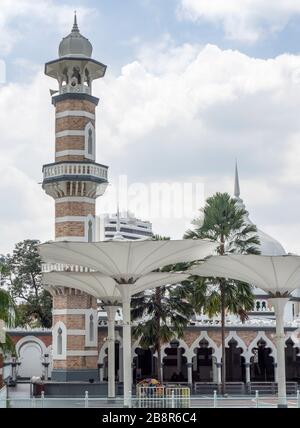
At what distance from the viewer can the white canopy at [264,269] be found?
26797 mm

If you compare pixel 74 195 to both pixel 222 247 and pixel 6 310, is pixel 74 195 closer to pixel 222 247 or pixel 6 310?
pixel 222 247

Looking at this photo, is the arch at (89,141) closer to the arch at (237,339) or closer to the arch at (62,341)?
the arch at (62,341)

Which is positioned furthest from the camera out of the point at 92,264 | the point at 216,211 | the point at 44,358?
the point at 44,358

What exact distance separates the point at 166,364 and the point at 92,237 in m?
18.2

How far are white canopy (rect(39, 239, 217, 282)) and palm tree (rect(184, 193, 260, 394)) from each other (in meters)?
10.4

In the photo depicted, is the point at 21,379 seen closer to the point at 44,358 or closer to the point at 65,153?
the point at 44,358

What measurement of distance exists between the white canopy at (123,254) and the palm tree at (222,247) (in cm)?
1043

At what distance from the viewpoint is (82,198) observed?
39.1 meters

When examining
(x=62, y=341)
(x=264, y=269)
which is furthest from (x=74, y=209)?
(x=264, y=269)

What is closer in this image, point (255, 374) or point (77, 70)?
point (77, 70)

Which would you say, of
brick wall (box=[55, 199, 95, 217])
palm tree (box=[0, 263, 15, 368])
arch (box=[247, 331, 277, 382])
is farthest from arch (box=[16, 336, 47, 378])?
palm tree (box=[0, 263, 15, 368])

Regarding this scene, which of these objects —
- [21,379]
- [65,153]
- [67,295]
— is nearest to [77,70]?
[65,153]

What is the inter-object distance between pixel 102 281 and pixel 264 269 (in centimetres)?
831

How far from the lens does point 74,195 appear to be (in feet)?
128
